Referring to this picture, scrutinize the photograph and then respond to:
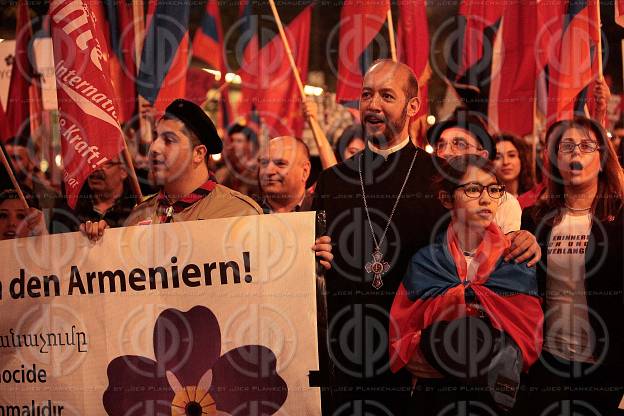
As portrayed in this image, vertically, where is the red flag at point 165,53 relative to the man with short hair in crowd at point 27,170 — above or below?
above

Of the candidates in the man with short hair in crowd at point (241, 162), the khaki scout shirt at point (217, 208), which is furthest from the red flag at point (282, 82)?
the khaki scout shirt at point (217, 208)

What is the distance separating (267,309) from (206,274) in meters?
0.34

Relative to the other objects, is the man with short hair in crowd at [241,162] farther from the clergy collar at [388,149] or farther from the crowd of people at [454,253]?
the clergy collar at [388,149]

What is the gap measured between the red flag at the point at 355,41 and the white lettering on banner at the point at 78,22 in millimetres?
1224

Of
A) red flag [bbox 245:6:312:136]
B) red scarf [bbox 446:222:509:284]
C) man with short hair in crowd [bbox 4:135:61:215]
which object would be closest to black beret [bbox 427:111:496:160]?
red scarf [bbox 446:222:509:284]

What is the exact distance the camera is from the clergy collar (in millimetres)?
3850

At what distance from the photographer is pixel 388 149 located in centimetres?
387

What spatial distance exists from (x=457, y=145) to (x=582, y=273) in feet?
2.64

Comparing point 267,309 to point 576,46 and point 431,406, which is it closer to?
point 431,406

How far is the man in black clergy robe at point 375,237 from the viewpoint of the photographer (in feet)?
12.5

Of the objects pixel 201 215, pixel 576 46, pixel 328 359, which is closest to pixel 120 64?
pixel 201 215

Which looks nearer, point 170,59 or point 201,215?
point 201,215

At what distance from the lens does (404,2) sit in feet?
13.6

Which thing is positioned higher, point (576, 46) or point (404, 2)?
point (404, 2)
